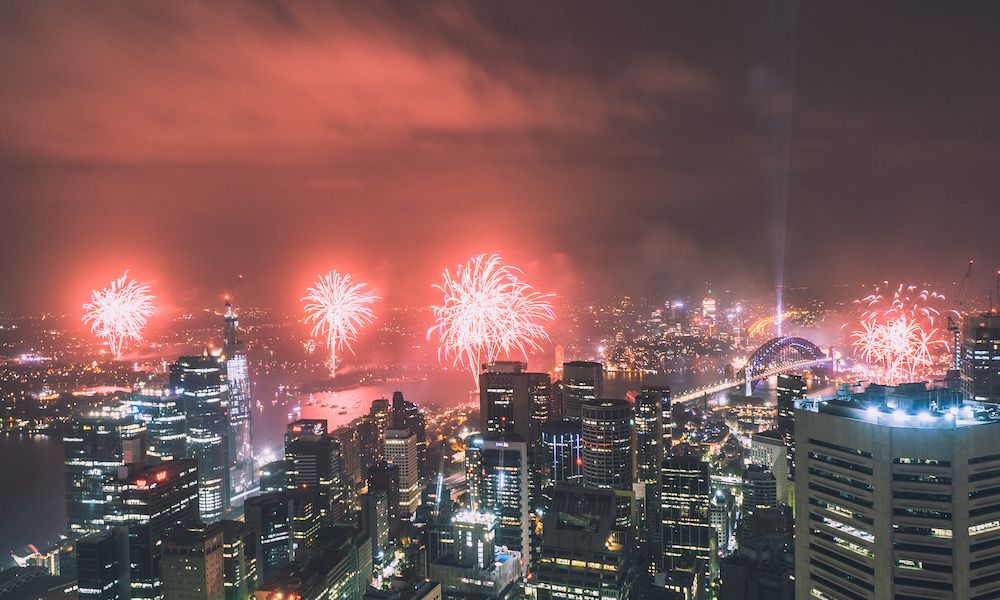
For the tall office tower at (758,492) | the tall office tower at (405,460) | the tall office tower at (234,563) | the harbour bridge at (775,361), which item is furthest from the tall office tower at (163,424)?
the harbour bridge at (775,361)

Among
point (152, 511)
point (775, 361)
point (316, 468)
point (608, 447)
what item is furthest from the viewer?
point (775, 361)

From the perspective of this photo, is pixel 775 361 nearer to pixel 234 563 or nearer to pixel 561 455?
pixel 561 455

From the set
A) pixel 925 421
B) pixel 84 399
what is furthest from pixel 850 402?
pixel 84 399

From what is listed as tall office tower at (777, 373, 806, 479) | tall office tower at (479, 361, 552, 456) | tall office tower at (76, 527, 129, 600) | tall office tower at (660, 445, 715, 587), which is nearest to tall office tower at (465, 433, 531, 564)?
tall office tower at (660, 445, 715, 587)

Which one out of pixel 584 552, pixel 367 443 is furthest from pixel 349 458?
pixel 584 552

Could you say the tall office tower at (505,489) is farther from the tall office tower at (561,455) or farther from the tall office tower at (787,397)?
the tall office tower at (787,397)

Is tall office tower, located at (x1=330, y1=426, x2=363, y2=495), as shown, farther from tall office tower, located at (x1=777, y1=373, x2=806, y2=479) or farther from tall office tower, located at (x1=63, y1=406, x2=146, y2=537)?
tall office tower, located at (x1=777, y1=373, x2=806, y2=479)
